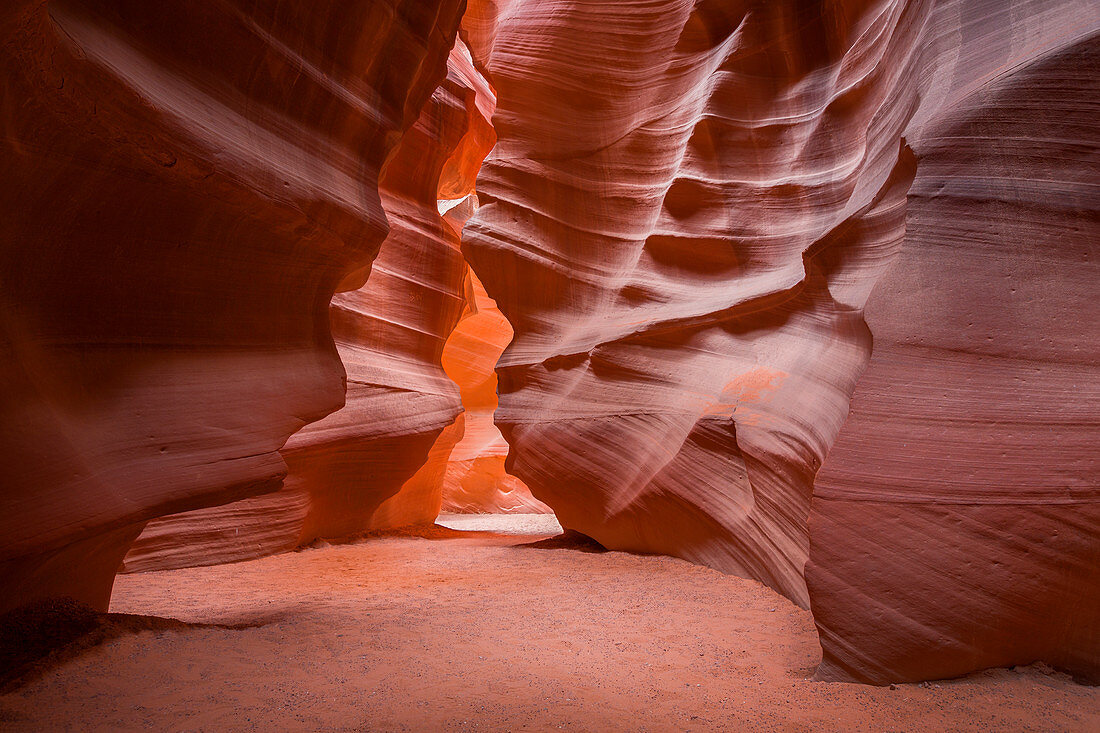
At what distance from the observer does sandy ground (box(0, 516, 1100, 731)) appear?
2.35 meters

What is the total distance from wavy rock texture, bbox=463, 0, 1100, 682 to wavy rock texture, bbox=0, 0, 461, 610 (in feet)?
9.41

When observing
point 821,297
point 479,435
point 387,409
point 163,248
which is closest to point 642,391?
point 821,297

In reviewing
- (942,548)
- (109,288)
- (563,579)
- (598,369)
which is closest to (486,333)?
(598,369)

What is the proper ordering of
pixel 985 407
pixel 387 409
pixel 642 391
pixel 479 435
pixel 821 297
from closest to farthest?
pixel 985 407, pixel 821 297, pixel 642 391, pixel 387 409, pixel 479 435

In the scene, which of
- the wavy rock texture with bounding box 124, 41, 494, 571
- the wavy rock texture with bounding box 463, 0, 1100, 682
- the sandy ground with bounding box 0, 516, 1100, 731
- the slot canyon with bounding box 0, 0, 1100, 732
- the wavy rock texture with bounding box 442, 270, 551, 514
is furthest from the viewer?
the wavy rock texture with bounding box 442, 270, 551, 514

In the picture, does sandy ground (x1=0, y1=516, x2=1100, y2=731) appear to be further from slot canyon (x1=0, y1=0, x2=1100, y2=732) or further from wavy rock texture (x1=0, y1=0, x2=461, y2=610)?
wavy rock texture (x1=0, y1=0, x2=461, y2=610)

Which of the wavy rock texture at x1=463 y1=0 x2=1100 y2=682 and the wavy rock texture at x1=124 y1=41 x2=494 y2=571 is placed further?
the wavy rock texture at x1=124 y1=41 x2=494 y2=571

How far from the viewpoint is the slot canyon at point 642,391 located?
2.63 m

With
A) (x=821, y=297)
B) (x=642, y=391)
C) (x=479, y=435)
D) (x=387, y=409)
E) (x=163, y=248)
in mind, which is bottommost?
(x=479, y=435)

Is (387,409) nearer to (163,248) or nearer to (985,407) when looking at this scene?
(163,248)

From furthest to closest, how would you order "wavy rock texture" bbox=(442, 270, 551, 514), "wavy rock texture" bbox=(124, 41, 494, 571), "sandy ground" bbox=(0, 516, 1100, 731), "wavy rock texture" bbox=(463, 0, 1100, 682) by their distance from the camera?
1. "wavy rock texture" bbox=(442, 270, 551, 514)
2. "wavy rock texture" bbox=(124, 41, 494, 571)
3. "wavy rock texture" bbox=(463, 0, 1100, 682)
4. "sandy ground" bbox=(0, 516, 1100, 731)

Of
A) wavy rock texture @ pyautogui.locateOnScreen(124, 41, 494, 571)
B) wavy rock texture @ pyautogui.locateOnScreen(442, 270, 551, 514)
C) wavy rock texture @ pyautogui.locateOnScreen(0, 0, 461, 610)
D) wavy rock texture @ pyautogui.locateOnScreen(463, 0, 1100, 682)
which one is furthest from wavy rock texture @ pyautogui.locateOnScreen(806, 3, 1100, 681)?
wavy rock texture @ pyautogui.locateOnScreen(442, 270, 551, 514)

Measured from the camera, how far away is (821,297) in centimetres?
454

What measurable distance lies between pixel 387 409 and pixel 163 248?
439 cm
